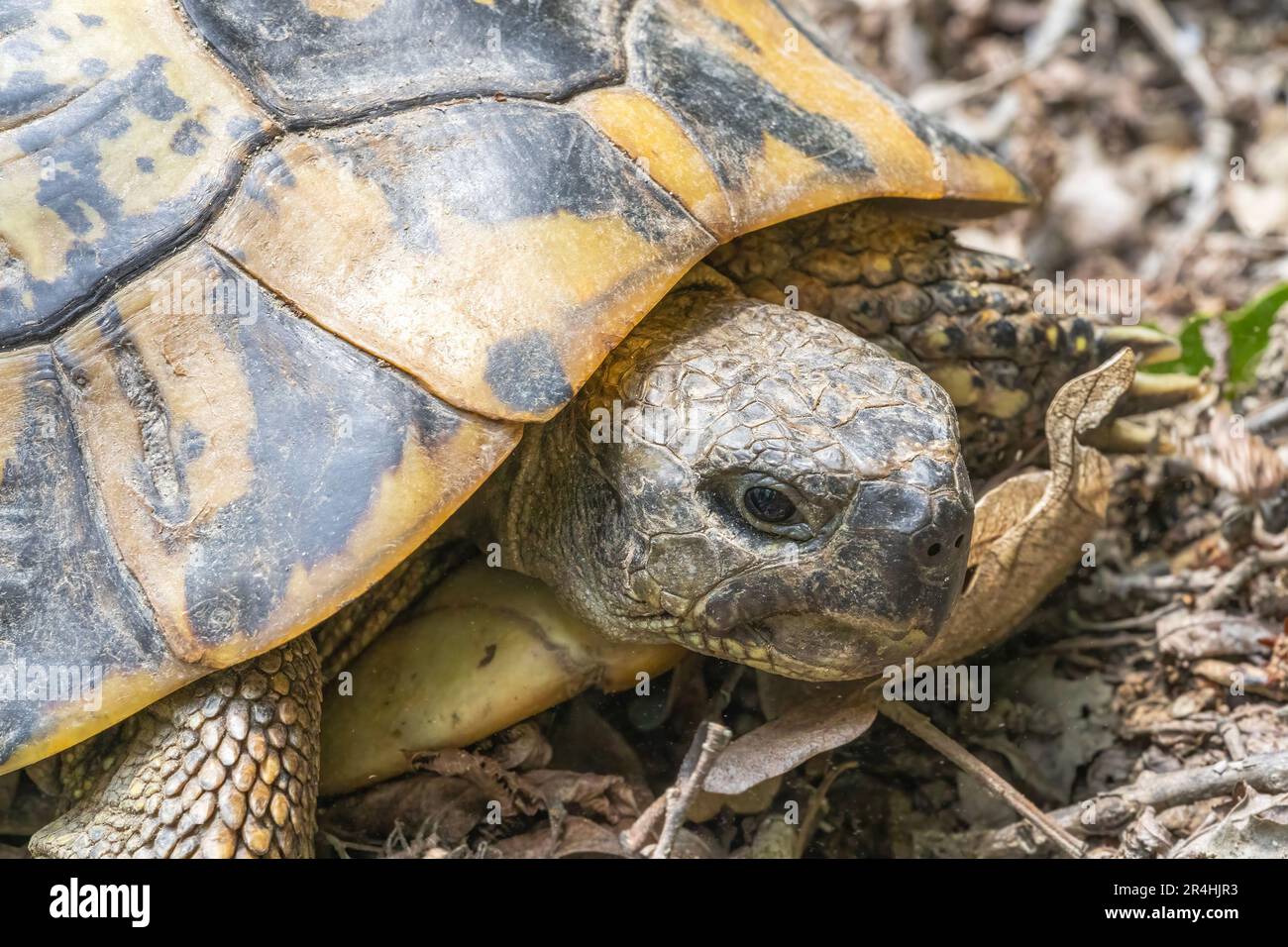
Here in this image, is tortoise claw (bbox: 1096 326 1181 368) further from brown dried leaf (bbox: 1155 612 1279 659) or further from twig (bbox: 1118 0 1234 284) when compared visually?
twig (bbox: 1118 0 1234 284)

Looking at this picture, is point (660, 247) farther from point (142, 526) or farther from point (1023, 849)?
point (1023, 849)

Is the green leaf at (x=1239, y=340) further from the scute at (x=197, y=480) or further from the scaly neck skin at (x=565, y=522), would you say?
the scute at (x=197, y=480)

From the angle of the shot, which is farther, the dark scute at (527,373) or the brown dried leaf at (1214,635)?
the brown dried leaf at (1214,635)

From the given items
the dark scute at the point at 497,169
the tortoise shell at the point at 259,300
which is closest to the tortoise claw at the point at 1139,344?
the tortoise shell at the point at 259,300

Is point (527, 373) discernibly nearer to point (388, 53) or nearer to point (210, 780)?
point (388, 53)
